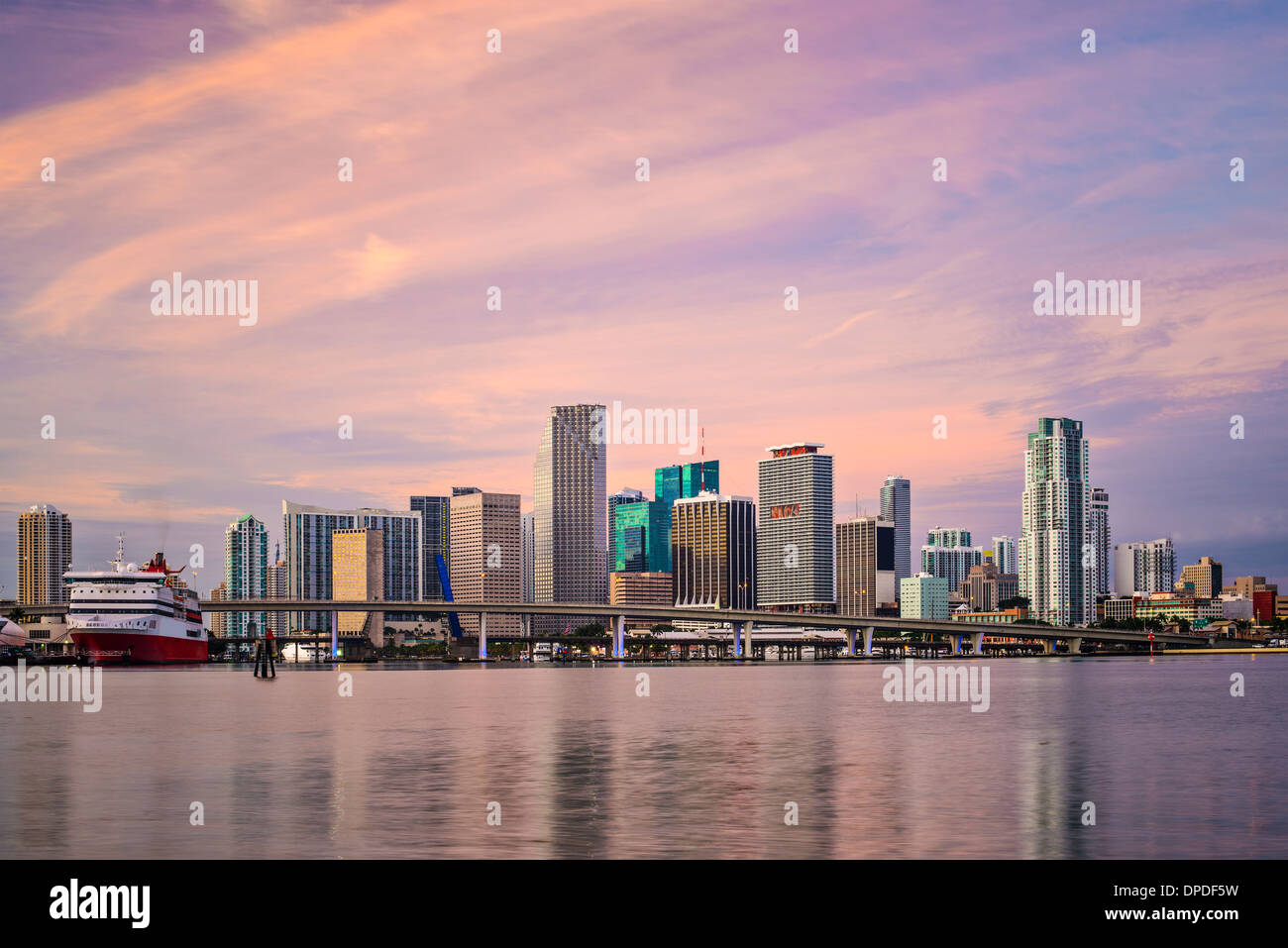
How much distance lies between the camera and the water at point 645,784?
114 feet

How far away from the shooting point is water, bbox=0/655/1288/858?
34781mm

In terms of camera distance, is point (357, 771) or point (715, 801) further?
point (357, 771)

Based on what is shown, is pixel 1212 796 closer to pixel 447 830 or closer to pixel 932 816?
pixel 932 816

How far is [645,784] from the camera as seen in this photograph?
156 ft
